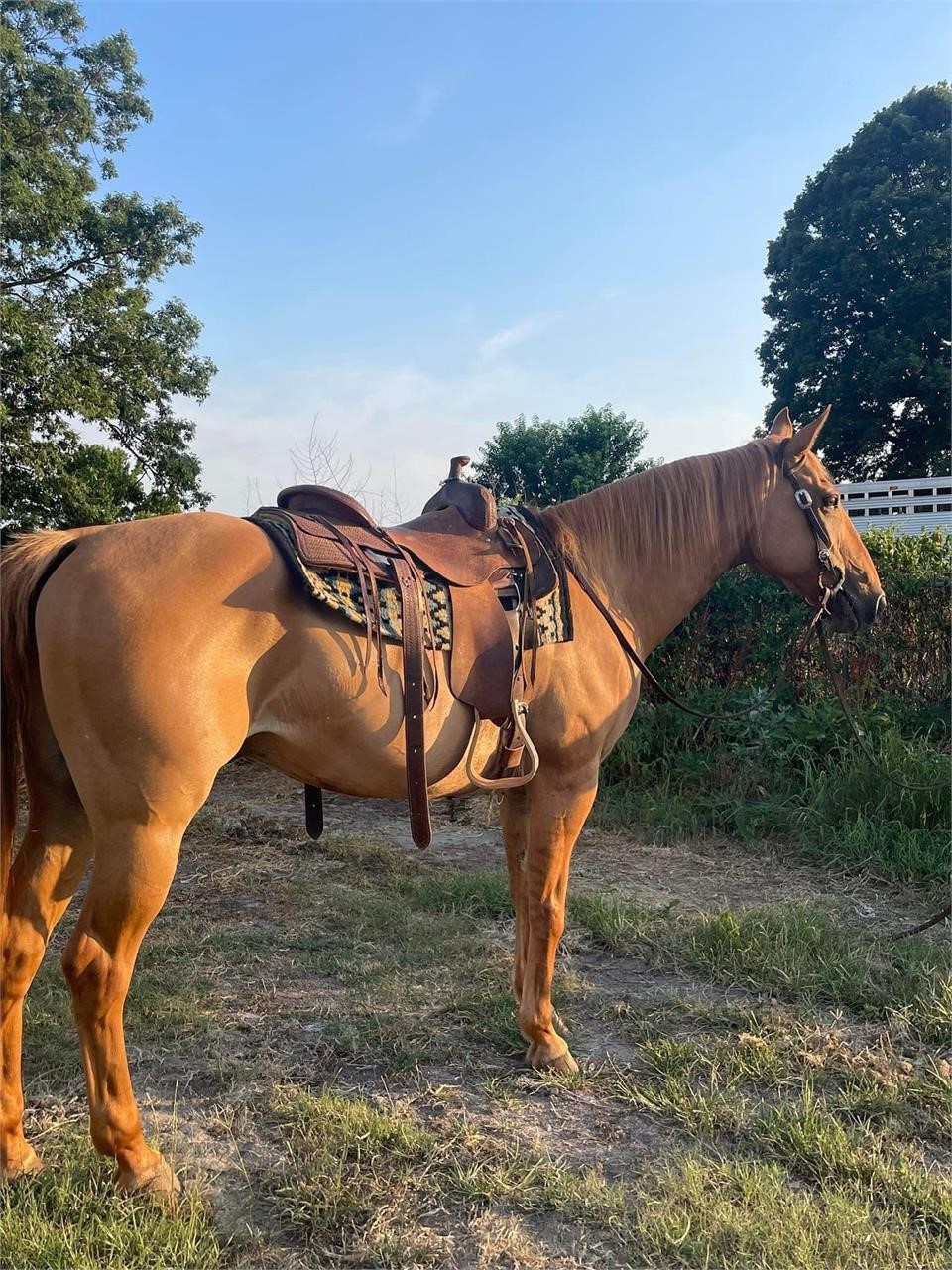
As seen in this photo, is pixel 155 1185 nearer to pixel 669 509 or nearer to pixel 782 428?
pixel 669 509

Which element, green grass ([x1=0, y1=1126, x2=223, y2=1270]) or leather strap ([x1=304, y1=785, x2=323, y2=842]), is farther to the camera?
leather strap ([x1=304, y1=785, x2=323, y2=842])

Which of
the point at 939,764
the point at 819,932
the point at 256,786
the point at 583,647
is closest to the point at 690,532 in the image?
the point at 583,647

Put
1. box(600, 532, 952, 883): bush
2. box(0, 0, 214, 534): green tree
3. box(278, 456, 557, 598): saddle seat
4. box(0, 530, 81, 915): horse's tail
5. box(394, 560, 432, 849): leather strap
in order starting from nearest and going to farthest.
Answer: box(0, 530, 81, 915): horse's tail < box(394, 560, 432, 849): leather strap < box(278, 456, 557, 598): saddle seat < box(600, 532, 952, 883): bush < box(0, 0, 214, 534): green tree

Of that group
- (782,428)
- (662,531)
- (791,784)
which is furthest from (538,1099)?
(791,784)

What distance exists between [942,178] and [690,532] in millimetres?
22935

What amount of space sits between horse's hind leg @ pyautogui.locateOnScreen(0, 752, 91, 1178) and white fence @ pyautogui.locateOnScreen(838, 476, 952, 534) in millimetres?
10141

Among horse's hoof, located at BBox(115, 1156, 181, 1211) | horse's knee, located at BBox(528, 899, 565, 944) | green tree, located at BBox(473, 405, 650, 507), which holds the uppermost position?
green tree, located at BBox(473, 405, 650, 507)

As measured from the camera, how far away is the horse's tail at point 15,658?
1.79 m

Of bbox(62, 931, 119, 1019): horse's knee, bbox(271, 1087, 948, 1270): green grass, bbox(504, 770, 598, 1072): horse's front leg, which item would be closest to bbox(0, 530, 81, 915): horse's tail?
bbox(62, 931, 119, 1019): horse's knee

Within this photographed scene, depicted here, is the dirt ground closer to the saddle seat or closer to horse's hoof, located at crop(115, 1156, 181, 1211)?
horse's hoof, located at crop(115, 1156, 181, 1211)

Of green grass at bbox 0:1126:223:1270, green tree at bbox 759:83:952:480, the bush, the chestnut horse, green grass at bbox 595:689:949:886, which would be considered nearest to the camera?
green grass at bbox 0:1126:223:1270

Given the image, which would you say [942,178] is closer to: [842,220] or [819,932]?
[842,220]

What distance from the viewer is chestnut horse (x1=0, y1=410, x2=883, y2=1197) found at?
1678 mm

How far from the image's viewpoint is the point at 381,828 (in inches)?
196
